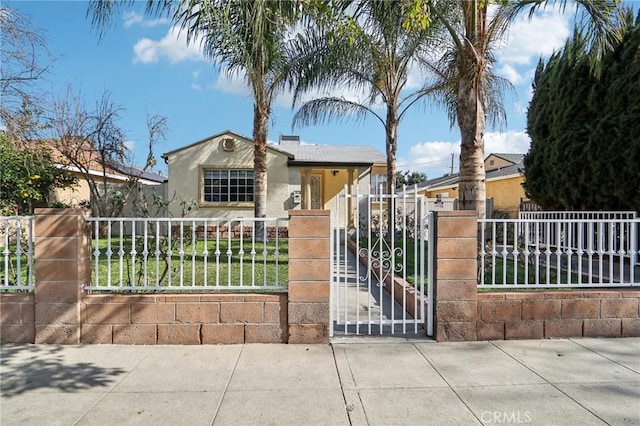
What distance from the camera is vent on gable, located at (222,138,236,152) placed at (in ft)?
48.9

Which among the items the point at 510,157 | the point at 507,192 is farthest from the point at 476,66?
the point at 510,157

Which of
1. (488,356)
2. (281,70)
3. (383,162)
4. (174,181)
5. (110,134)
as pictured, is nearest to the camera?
(488,356)

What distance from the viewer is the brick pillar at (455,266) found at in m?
4.26

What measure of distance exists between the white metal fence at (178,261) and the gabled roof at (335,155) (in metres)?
5.72

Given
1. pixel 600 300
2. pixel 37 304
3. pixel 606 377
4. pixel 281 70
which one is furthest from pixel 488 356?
pixel 281 70

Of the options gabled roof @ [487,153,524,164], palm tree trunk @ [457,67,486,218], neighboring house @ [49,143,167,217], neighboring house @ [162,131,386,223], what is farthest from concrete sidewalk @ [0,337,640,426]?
gabled roof @ [487,153,524,164]

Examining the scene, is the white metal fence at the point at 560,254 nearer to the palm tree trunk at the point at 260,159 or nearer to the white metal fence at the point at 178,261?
the white metal fence at the point at 178,261

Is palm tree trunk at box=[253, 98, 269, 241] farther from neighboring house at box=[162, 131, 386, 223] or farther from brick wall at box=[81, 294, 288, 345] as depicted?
brick wall at box=[81, 294, 288, 345]

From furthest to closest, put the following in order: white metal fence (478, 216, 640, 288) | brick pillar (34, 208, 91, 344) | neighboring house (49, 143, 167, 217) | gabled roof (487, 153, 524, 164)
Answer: gabled roof (487, 153, 524, 164)
neighboring house (49, 143, 167, 217)
white metal fence (478, 216, 640, 288)
brick pillar (34, 208, 91, 344)

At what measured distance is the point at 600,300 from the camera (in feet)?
14.5

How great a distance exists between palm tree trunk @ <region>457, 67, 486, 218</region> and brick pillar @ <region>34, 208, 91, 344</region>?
503 centimetres

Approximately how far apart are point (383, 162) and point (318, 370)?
13968mm

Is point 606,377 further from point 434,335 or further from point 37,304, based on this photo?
point 37,304

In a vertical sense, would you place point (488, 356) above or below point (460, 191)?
below
